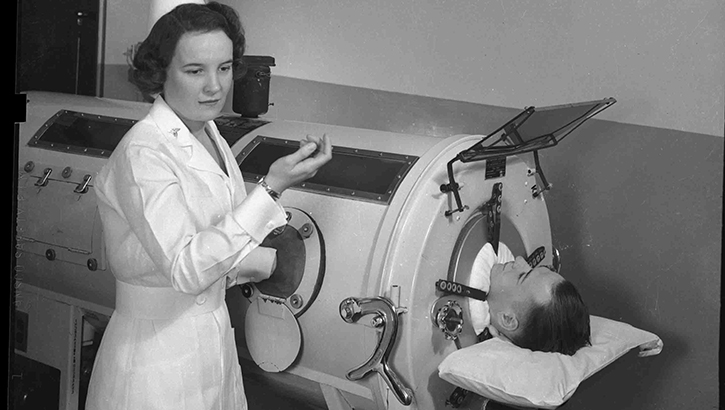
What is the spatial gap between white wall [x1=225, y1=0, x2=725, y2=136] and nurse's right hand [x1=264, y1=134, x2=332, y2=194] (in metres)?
0.53

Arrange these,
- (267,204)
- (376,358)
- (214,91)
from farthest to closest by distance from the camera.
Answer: (376,358), (214,91), (267,204)

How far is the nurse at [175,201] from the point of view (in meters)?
1.73

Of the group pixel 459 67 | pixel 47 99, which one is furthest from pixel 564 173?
pixel 47 99

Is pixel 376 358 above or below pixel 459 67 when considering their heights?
below

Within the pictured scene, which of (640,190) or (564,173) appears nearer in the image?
(640,190)

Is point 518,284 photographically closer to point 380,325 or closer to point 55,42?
point 380,325

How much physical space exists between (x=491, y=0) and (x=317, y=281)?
92cm

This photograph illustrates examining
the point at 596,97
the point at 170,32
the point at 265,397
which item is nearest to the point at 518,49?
the point at 596,97

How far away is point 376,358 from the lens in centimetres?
205

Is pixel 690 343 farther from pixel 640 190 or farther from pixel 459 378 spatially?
pixel 459 378

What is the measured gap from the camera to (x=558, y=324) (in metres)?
2.18

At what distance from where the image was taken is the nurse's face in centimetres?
183

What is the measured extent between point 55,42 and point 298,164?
90 cm

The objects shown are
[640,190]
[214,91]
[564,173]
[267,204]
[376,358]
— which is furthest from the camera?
[564,173]
